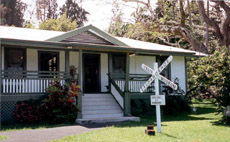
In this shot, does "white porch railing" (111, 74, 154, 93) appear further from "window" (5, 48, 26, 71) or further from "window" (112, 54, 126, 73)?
A: "window" (5, 48, 26, 71)

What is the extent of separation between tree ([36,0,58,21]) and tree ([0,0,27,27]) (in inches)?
125

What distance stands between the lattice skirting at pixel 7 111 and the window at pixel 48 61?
3.00 meters

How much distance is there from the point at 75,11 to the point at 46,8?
4391 mm

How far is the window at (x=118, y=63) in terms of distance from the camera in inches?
704

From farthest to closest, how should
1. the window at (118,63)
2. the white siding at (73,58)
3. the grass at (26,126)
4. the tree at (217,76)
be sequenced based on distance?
the window at (118,63) < the white siding at (73,58) < the tree at (217,76) < the grass at (26,126)

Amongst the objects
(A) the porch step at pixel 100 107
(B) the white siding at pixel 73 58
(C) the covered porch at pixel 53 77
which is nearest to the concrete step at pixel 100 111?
(A) the porch step at pixel 100 107

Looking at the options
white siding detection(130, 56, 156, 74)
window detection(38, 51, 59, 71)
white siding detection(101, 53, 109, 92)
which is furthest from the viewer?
white siding detection(130, 56, 156, 74)

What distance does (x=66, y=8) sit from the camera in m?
44.3

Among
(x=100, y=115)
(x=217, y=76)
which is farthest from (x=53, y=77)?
(x=217, y=76)

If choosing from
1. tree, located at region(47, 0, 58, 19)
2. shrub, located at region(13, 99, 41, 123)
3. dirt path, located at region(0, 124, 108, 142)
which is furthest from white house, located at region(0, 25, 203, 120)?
tree, located at region(47, 0, 58, 19)

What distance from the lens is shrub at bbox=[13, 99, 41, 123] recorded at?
42.0ft

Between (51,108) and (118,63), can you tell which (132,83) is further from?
(51,108)

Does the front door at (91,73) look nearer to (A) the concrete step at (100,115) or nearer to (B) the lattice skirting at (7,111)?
(A) the concrete step at (100,115)

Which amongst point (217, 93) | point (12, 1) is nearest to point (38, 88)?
point (217, 93)
